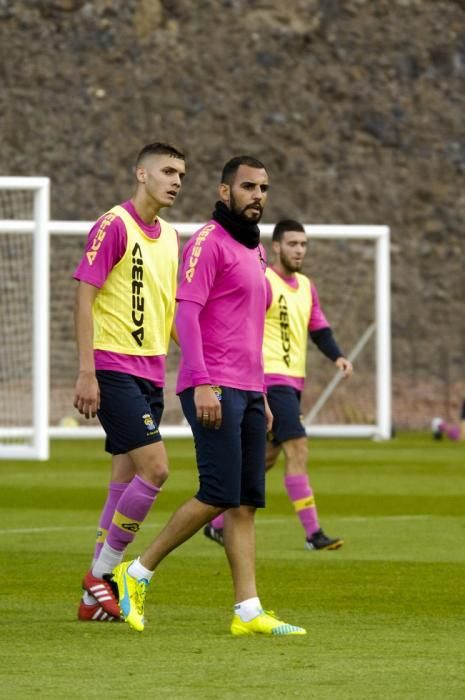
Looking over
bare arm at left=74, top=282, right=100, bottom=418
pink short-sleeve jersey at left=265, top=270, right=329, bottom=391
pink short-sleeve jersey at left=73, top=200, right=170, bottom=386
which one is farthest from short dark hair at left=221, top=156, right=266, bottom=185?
pink short-sleeve jersey at left=265, top=270, right=329, bottom=391

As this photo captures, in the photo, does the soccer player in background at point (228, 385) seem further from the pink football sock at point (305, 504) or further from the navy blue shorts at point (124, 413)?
the pink football sock at point (305, 504)

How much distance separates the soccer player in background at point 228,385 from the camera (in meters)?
8.86

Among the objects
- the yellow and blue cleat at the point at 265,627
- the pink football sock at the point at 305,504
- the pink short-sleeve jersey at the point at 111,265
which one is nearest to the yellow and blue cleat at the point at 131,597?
the yellow and blue cleat at the point at 265,627

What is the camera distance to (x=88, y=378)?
9.11 metres

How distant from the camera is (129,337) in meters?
9.69

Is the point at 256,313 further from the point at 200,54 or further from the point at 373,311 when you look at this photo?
the point at 200,54

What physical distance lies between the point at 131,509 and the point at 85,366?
82 cm

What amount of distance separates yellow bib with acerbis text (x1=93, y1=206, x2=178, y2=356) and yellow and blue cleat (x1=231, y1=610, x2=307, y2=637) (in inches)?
61.4

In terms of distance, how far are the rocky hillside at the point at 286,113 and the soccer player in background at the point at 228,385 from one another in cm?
3451

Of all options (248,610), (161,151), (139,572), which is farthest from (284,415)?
(248,610)

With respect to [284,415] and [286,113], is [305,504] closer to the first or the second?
[284,415]

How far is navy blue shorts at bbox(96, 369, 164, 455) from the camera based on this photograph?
946 centimetres

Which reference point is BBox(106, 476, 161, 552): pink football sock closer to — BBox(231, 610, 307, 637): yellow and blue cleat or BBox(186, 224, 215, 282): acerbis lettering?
BBox(231, 610, 307, 637): yellow and blue cleat

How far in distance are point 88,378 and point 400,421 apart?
33.9 m
